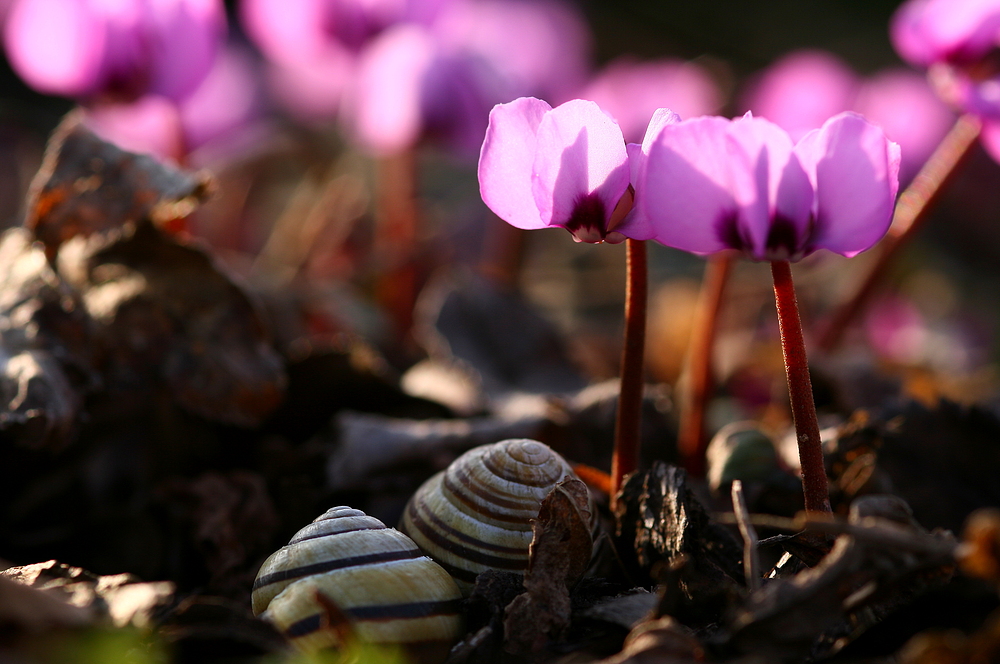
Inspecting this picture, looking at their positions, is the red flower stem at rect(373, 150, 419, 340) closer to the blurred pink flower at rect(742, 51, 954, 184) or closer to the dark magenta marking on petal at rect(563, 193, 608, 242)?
the blurred pink flower at rect(742, 51, 954, 184)

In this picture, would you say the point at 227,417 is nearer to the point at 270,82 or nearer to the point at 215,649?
the point at 215,649

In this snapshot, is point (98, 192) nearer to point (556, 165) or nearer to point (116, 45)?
point (116, 45)

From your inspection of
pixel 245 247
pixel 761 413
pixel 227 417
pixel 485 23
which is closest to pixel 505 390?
pixel 761 413

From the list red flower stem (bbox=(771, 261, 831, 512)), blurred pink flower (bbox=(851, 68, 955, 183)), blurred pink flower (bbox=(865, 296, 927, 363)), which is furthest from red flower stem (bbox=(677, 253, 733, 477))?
blurred pink flower (bbox=(865, 296, 927, 363))

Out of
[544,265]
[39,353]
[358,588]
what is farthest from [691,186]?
[544,265]

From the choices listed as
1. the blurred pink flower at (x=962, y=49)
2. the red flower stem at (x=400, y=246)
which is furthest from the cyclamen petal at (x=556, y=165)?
the red flower stem at (x=400, y=246)

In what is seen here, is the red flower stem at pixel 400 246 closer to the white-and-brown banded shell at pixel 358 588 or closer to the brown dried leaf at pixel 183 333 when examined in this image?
the brown dried leaf at pixel 183 333

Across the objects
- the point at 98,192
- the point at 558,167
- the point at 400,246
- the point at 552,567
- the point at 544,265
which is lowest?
the point at 544,265
